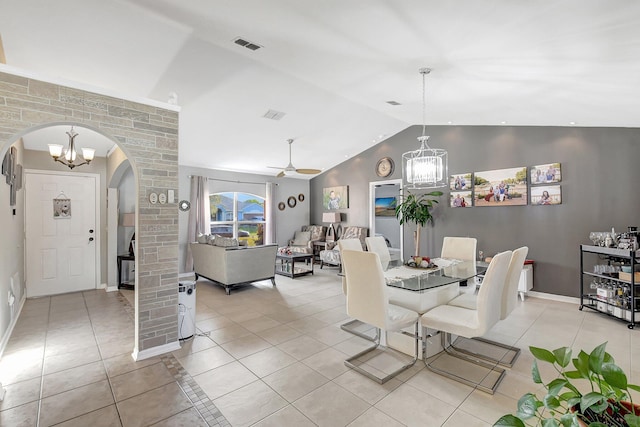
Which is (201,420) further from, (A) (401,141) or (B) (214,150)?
(A) (401,141)

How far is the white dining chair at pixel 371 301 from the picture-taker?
8.55ft

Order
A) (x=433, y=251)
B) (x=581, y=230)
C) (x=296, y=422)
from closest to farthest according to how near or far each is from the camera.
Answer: (x=296, y=422) < (x=581, y=230) < (x=433, y=251)

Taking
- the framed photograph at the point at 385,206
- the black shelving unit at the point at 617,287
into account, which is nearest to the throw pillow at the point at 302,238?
the framed photograph at the point at 385,206

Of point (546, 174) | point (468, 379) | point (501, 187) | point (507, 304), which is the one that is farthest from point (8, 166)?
point (546, 174)

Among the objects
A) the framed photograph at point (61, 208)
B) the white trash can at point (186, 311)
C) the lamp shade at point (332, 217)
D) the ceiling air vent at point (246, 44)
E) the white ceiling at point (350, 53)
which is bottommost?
the white trash can at point (186, 311)

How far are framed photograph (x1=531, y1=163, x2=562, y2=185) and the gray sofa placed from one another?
473 centimetres

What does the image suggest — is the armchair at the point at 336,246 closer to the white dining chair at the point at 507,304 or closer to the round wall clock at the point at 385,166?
the round wall clock at the point at 385,166

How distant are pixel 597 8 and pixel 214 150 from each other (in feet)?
19.8

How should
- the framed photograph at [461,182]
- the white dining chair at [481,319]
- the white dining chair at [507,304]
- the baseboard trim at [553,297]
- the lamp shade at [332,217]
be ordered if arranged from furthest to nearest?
the lamp shade at [332,217] < the framed photograph at [461,182] < the baseboard trim at [553,297] < the white dining chair at [507,304] < the white dining chair at [481,319]

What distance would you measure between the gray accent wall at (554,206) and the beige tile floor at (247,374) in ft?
3.59

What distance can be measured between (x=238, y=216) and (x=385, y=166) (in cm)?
405

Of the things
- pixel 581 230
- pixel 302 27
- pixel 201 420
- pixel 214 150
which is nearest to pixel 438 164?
pixel 302 27

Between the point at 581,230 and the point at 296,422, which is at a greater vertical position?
the point at 581,230

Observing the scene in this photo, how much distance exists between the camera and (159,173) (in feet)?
10.3
